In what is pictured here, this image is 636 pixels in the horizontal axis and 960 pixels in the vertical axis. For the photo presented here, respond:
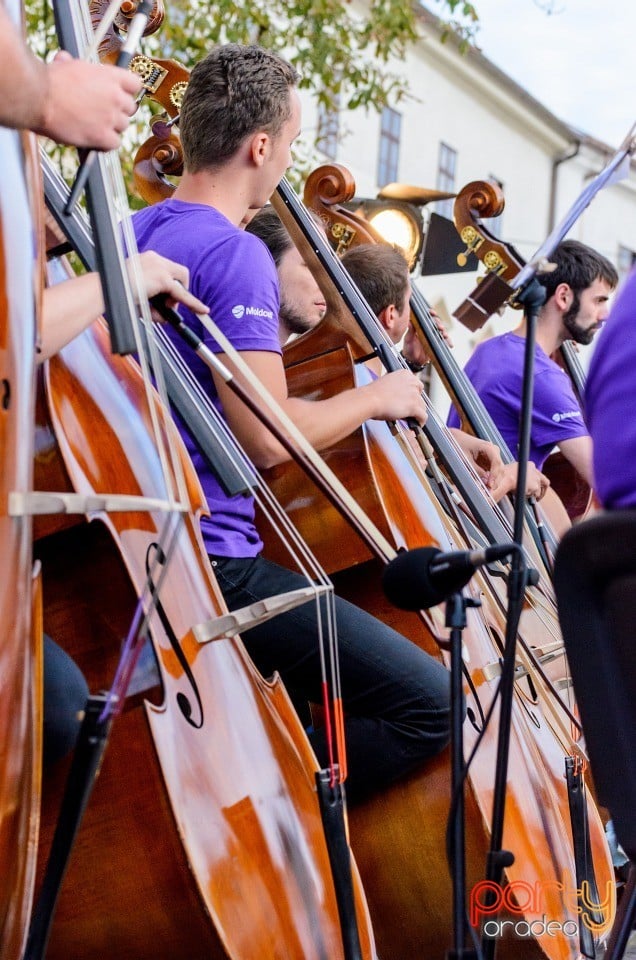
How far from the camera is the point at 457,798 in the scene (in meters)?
1.63

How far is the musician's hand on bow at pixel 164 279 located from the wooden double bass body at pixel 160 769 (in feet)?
0.48

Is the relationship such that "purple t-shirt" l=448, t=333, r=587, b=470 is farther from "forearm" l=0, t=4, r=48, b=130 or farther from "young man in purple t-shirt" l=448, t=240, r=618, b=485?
"forearm" l=0, t=4, r=48, b=130

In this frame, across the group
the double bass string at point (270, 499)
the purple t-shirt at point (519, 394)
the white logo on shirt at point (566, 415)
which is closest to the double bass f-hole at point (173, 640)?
the double bass string at point (270, 499)

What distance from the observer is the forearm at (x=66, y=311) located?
1800 millimetres

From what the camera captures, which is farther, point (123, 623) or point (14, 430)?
point (123, 623)

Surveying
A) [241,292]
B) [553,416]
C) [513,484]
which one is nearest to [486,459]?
[513,484]

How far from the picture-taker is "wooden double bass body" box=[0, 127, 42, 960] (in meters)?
1.40

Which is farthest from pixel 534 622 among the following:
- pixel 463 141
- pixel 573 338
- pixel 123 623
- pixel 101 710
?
pixel 463 141

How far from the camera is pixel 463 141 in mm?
21922

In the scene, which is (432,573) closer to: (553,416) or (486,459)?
(486,459)

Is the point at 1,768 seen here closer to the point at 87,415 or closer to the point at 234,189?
the point at 87,415

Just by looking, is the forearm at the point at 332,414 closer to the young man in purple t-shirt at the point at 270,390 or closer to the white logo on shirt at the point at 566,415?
the young man in purple t-shirt at the point at 270,390

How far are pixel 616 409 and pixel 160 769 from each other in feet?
2.79

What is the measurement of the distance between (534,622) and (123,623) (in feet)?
6.90
